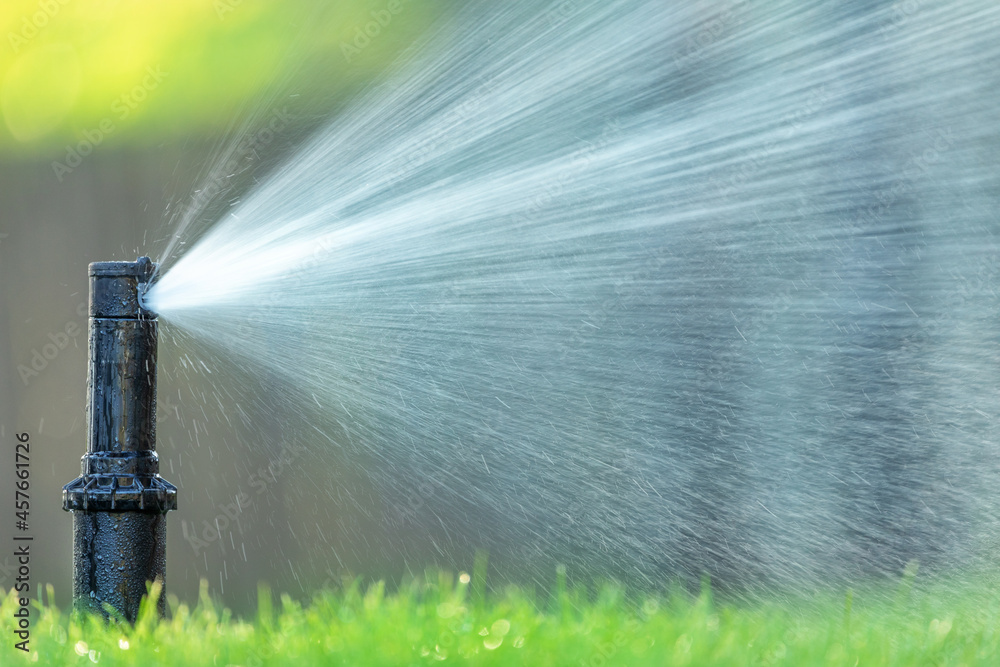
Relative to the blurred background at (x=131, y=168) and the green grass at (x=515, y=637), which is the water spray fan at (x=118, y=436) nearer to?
the green grass at (x=515, y=637)

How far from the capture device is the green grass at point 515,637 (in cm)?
195

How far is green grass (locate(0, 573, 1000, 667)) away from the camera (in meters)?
1.95

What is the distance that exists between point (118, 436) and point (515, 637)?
852mm

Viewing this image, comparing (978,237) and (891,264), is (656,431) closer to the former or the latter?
(891,264)

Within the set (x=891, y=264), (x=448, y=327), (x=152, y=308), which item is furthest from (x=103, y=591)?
(x=891, y=264)

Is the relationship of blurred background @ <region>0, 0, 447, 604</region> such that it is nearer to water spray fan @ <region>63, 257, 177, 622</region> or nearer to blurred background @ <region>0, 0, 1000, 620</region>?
blurred background @ <region>0, 0, 1000, 620</region>

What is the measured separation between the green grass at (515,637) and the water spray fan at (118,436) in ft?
0.51

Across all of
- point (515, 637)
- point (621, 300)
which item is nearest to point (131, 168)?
point (621, 300)

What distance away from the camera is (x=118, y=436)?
2072 mm

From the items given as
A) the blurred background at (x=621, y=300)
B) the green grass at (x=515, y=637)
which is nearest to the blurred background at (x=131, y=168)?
the blurred background at (x=621, y=300)

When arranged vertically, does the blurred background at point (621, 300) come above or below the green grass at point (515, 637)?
above

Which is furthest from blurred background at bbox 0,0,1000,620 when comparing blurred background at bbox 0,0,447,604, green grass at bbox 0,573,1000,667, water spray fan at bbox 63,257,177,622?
water spray fan at bbox 63,257,177,622

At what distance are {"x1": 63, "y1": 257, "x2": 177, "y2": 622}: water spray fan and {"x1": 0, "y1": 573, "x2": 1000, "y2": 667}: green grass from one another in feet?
0.51

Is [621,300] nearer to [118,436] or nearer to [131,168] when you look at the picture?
[131,168]
